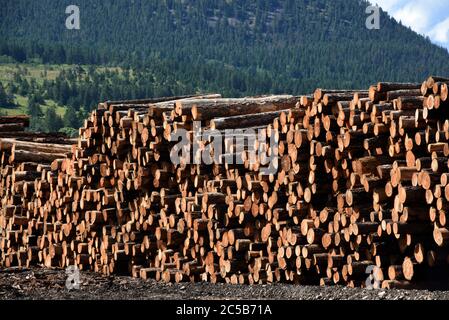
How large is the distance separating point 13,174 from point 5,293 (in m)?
6.28

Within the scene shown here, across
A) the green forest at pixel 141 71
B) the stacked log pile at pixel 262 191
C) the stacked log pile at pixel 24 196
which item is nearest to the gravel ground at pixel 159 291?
the stacked log pile at pixel 262 191

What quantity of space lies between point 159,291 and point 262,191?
186cm

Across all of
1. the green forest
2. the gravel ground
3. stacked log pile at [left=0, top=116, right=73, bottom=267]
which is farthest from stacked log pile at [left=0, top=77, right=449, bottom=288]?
the green forest

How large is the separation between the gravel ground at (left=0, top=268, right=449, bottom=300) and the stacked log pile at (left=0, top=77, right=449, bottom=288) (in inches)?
18.9

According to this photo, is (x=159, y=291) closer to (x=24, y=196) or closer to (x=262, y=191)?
(x=262, y=191)

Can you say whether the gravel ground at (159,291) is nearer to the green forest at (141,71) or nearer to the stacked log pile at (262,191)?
the stacked log pile at (262,191)

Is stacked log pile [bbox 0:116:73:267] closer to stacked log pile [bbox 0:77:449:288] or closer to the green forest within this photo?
stacked log pile [bbox 0:77:449:288]

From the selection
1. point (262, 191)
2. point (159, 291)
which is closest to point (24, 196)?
point (159, 291)

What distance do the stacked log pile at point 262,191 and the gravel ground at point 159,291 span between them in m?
0.48

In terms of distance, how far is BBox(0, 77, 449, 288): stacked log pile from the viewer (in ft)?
32.2

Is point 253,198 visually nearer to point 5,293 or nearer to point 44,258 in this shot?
point 5,293

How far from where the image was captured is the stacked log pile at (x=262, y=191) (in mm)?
9812

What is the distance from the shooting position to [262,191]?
38.4 feet

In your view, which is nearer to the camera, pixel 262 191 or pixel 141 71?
pixel 262 191
